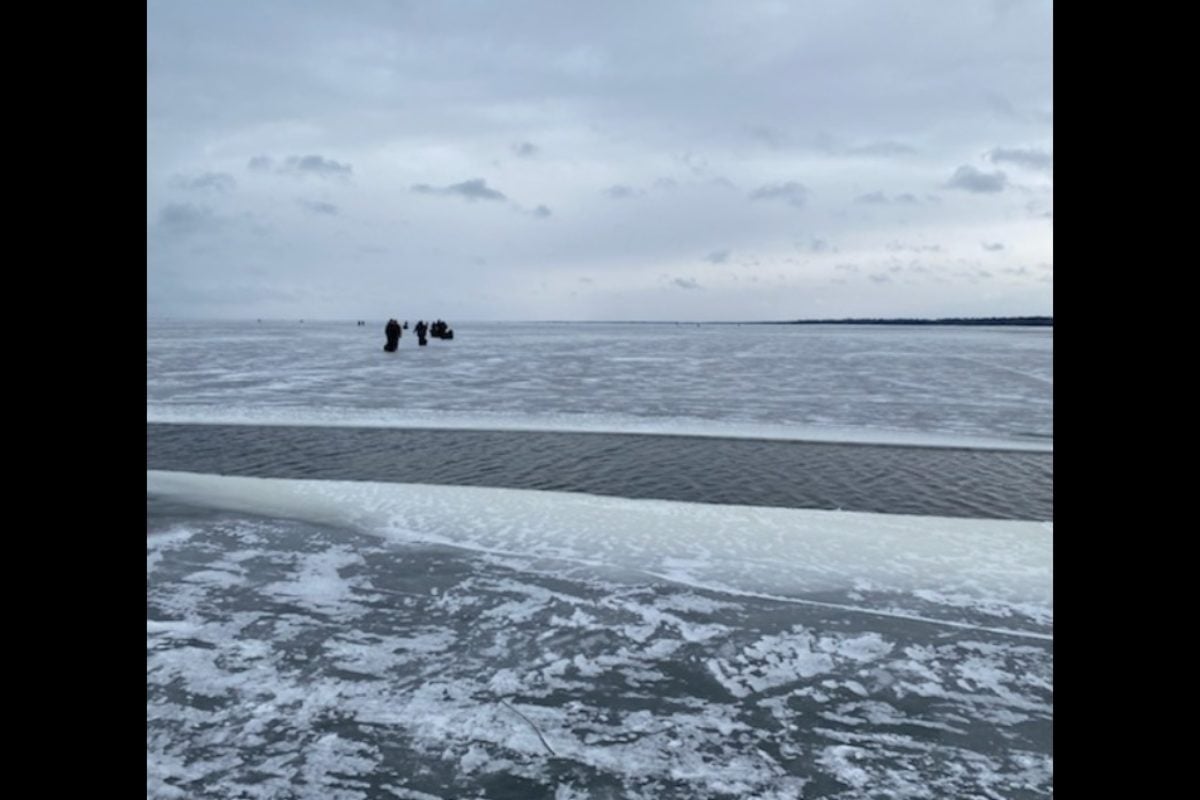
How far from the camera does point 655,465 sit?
10.4 m

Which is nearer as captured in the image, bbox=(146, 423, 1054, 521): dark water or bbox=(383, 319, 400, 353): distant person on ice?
bbox=(146, 423, 1054, 521): dark water

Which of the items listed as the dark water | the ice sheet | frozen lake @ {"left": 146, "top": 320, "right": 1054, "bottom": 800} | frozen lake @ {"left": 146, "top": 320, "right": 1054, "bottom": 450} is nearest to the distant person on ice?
frozen lake @ {"left": 146, "top": 320, "right": 1054, "bottom": 450}

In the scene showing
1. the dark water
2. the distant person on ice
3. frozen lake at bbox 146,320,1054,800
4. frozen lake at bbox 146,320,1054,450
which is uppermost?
the distant person on ice

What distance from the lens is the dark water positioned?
28.4ft

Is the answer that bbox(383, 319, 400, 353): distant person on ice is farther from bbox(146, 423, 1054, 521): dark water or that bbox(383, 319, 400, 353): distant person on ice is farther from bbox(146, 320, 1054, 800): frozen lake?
bbox(146, 320, 1054, 800): frozen lake

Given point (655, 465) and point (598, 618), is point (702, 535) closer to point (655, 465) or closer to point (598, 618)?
point (598, 618)

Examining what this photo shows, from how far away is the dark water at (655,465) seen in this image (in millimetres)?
8648

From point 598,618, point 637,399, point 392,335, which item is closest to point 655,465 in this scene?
point 598,618

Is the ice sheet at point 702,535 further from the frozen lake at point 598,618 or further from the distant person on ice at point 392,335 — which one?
the distant person on ice at point 392,335

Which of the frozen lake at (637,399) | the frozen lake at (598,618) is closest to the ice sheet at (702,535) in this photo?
the frozen lake at (598,618)
